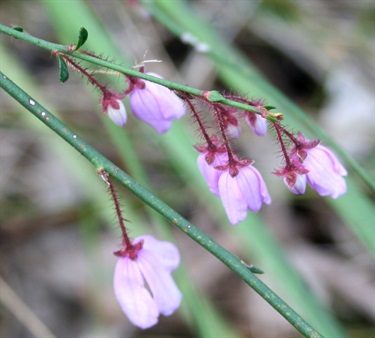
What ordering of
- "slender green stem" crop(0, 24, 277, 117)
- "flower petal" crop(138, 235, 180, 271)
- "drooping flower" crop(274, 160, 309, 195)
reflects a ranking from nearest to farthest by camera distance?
"slender green stem" crop(0, 24, 277, 117), "drooping flower" crop(274, 160, 309, 195), "flower petal" crop(138, 235, 180, 271)

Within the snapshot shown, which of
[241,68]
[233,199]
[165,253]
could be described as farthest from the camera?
[241,68]

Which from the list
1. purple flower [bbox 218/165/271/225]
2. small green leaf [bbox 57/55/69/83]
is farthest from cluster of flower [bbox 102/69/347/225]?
small green leaf [bbox 57/55/69/83]

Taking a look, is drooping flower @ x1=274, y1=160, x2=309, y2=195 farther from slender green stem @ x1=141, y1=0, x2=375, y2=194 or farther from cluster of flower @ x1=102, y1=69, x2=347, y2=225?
slender green stem @ x1=141, y1=0, x2=375, y2=194

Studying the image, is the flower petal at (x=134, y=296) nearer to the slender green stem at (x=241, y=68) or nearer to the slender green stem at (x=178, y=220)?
the slender green stem at (x=178, y=220)

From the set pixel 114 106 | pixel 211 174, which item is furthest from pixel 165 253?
pixel 114 106

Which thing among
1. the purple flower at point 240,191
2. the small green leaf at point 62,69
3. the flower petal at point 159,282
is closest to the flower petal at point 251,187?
the purple flower at point 240,191

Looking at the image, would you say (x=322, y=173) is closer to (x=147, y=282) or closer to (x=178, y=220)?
(x=178, y=220)

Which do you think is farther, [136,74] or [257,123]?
[257,123]
